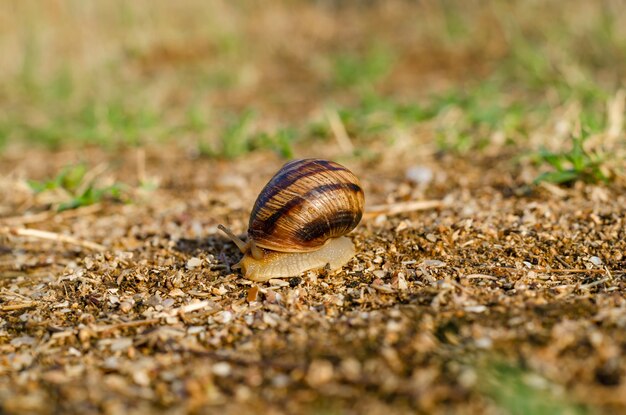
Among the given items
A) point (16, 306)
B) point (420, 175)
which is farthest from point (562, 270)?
point (16, 306)

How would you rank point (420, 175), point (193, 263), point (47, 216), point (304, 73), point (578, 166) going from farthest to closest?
point (304, 73)
point (420, 175)
point (47, 216)
point (578, 166)
point (193, 263)

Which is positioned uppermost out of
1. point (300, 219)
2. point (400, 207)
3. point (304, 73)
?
point (304, 73)

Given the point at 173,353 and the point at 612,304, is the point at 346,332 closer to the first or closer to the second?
the point at 173,353

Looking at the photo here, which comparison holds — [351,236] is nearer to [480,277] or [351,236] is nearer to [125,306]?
[480,277]

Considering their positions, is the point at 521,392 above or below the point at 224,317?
above

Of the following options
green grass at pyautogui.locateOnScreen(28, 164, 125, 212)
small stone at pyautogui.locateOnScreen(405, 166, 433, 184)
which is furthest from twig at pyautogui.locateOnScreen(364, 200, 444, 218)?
green grass at pyautogui.locateOnScreen(28, 164, 125, 212)

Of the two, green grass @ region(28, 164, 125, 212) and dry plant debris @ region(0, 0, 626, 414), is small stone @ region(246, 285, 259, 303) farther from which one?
green grass @ region(28, 164, 125, 212)
